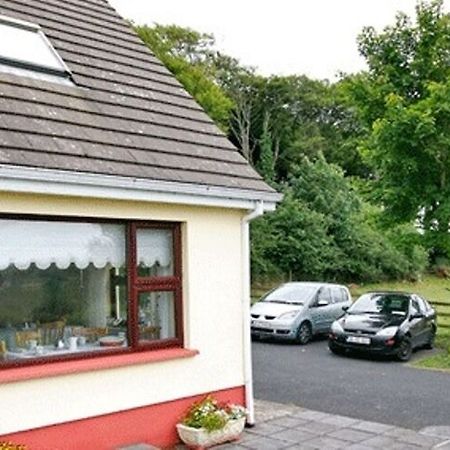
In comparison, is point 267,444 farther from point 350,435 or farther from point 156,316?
point 156,316

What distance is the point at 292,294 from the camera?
61.7ft

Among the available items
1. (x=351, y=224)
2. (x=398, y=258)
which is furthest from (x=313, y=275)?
(x=398, y=258)

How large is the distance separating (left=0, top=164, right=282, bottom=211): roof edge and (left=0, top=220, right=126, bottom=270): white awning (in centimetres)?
52

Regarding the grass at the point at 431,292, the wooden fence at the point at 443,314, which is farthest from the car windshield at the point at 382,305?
the wooden fence at the point at 443,314

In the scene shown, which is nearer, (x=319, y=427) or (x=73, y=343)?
(x=73, y=343)

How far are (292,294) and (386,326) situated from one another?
3917mm

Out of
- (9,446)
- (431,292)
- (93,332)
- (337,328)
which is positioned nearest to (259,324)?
(337,328)

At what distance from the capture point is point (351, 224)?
30000 millimetres

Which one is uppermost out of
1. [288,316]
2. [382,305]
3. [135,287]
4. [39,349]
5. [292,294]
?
[135,287]

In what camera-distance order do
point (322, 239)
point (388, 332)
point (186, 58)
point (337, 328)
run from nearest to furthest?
point (388, 332), point (337, 328), point (322, 239), point (186, 58)

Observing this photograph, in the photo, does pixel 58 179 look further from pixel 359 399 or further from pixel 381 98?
pixel 381 98

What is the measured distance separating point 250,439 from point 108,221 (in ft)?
11.0

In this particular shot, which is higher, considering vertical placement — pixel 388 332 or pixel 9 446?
pixel 9 446

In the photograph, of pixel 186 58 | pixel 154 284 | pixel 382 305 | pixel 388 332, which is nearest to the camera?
pixel 154 284
